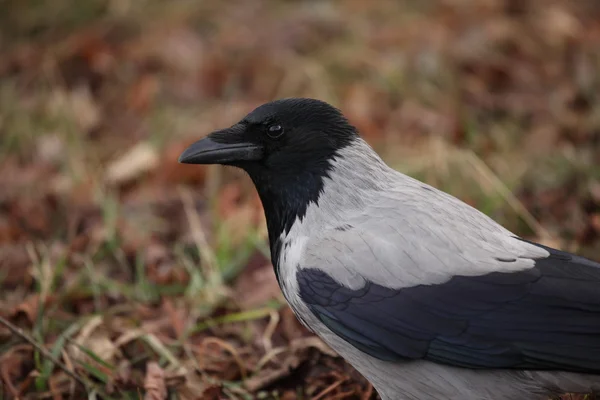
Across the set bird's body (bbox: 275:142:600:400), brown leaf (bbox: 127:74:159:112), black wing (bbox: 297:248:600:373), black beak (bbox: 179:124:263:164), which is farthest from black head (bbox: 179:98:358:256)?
brown leaf (bbox: 127:74:159:112)

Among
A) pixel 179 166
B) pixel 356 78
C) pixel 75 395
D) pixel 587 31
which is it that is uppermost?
pixel 587 31

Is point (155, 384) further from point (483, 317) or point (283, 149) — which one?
point (483, 317)

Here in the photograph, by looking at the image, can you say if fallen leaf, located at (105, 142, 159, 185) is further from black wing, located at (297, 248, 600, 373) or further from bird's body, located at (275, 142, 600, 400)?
black wing, located at (297, 248, 600, 373)

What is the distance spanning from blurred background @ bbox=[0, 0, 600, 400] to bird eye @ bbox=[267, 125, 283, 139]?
101 cm

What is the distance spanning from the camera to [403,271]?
300 centimetres

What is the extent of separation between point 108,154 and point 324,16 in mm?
3323

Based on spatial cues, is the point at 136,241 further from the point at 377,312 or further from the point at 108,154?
the point at 377,312

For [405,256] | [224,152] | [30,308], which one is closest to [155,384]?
[30,308]

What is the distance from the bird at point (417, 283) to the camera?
9.32 feet

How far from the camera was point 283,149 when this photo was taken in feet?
11.3

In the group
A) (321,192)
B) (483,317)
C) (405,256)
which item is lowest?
(483,317)

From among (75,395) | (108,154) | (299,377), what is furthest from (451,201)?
(108,154)

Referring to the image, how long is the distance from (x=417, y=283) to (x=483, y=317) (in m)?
0.25

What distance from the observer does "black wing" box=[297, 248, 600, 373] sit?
280 centimetres
